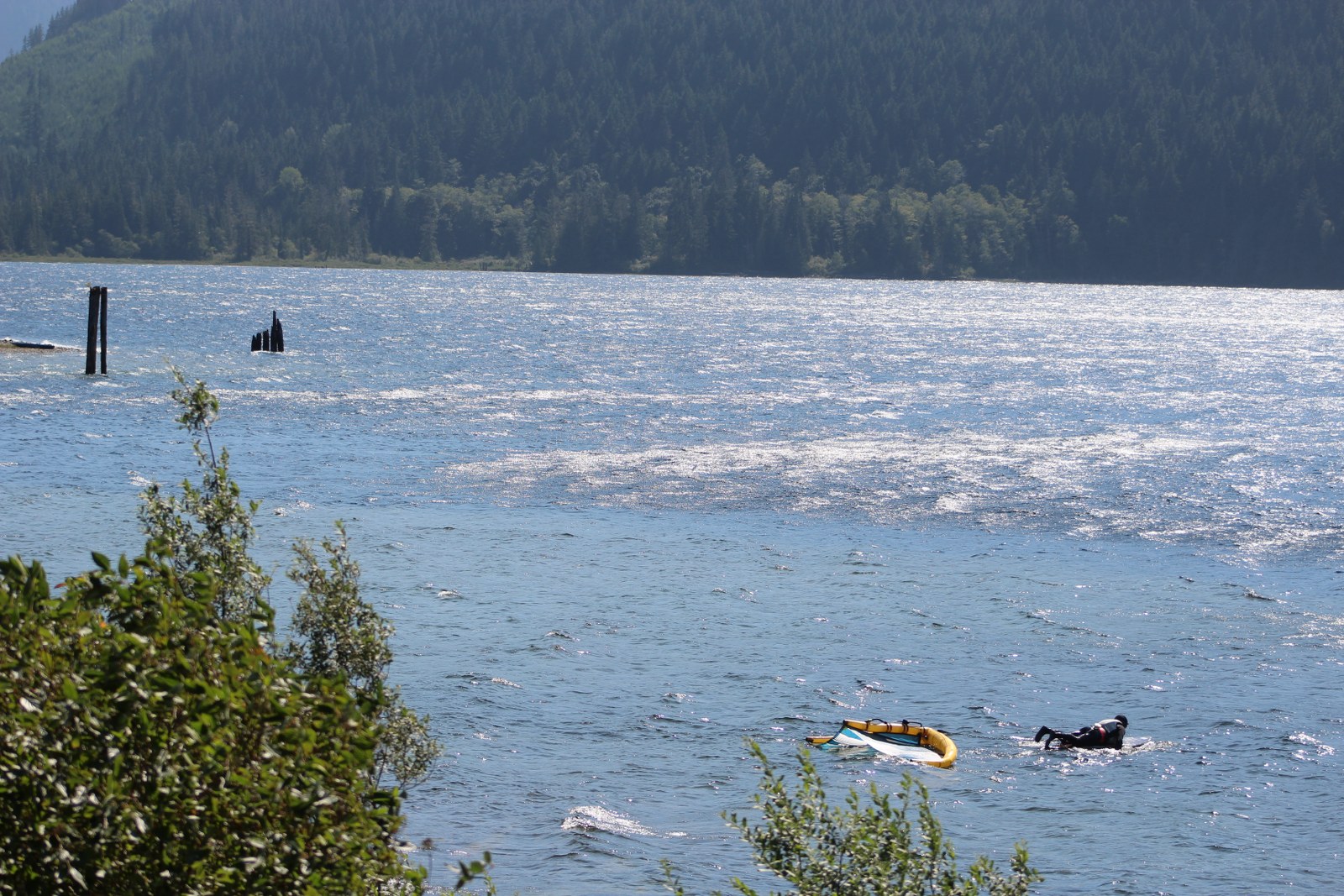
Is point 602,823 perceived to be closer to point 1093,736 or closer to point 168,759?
point 1093,736

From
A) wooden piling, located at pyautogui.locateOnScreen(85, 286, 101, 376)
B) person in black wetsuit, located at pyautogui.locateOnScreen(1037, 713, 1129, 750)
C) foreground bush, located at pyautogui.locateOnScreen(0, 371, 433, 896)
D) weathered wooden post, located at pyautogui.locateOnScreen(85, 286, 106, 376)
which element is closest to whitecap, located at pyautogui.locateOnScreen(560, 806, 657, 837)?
person in black wetsuit, located at pyautogui.locateOnScreen(1037, 713, 1129, 750)

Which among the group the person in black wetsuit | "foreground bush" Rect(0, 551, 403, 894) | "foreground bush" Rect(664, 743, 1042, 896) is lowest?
the person in black wetsuit

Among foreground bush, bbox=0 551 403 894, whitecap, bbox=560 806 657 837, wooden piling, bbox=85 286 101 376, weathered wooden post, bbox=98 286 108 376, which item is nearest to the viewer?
foreground bush, bbox=0 551 403 894

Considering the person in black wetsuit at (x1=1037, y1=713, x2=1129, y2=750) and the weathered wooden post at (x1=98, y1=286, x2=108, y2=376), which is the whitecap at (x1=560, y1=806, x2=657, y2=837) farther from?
the weathered wooden post at (x1=98, y1=286, x2=108, y2=376)

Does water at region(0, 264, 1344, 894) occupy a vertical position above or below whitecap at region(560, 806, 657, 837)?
above

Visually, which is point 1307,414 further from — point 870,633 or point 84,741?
point 84,741

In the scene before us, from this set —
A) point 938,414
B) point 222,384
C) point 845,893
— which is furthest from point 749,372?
point 845,893

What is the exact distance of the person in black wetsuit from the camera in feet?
91.0

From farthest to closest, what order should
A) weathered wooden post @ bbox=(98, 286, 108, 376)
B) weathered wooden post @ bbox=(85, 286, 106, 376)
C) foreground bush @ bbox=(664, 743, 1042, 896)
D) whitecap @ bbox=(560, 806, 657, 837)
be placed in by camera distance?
weathered wooden post @ bbox=(85, 286, 106, 376)
weathered wooden post @ bbox=(98, 286, 108, 376)
whitecap @ bbox=(560, 806, 657, 837)
foreground bush @ bbox=(664, 743, 1042, 896)

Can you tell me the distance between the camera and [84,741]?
29.9ft

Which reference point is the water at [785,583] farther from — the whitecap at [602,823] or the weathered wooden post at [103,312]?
the weathered wooden post at [103,312]

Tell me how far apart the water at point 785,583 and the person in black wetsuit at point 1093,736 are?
429mm

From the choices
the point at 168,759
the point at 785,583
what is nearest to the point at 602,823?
the point at 168,759

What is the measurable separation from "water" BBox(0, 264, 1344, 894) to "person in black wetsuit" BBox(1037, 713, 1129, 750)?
43 centimetres
